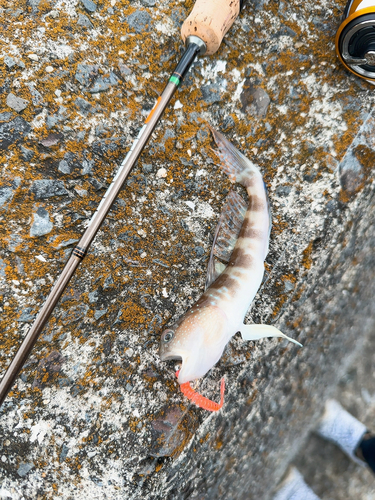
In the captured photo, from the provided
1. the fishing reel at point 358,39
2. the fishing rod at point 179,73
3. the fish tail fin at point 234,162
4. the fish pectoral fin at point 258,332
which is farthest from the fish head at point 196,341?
the fishing reel at point 358,39

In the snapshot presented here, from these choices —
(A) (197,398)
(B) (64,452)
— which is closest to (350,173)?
(A) (197,398)

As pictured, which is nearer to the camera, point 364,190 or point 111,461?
point 111,461

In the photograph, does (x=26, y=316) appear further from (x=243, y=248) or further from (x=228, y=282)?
(x=243, y=248)

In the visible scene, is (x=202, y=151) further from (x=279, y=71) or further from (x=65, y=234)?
(x=65, y=234)

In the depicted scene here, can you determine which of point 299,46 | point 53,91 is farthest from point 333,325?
point 53,91

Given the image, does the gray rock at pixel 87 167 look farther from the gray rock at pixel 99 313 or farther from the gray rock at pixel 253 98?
the gray rock at pixel 253 98

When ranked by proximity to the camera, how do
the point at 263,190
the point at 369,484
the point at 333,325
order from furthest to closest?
the point at 369,484
the point at 333,325
the point at 263,190

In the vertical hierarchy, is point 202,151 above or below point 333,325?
above

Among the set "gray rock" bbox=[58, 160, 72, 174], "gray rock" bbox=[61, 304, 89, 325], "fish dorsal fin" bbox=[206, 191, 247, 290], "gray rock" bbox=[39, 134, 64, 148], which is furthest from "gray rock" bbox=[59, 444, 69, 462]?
"gray rock" bbox=[39, 134, 64, 148]

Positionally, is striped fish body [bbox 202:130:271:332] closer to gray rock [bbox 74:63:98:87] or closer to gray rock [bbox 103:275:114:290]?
gray rock [bbox 103:275:114:290]
